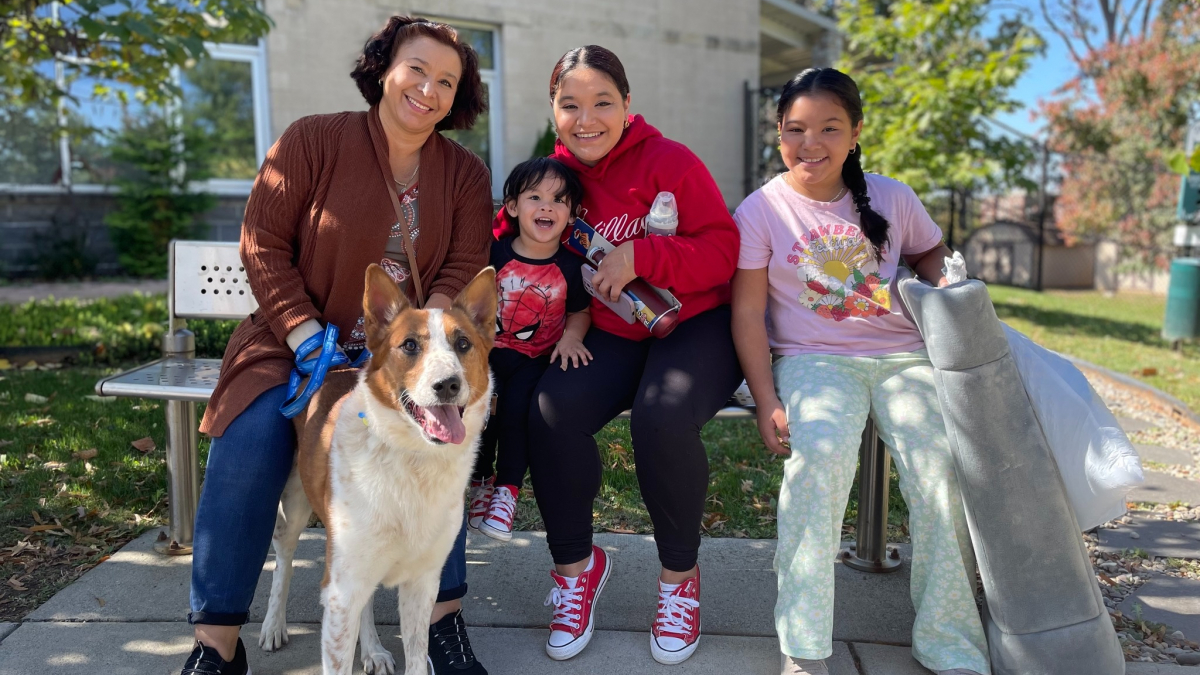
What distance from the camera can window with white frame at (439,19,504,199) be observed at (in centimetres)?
1255

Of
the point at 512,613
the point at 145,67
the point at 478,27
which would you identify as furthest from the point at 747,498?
the point at 478,27

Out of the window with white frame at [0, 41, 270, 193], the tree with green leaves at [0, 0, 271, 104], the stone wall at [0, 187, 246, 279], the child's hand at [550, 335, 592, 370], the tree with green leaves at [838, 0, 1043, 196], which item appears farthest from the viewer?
the window with white frame at [0, 41, 270, 193]

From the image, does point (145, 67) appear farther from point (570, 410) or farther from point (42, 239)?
point (42, 239)

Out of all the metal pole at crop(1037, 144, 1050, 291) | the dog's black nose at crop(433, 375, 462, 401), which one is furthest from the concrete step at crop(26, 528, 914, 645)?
the metal pole at crop(1037, 144, 1050, 291)

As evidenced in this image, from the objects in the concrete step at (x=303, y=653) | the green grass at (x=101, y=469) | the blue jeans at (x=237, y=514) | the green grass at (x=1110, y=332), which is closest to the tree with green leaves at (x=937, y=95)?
the green grass at (x=1110, y=332)

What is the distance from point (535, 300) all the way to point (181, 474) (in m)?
1.74

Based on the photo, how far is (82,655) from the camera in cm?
283

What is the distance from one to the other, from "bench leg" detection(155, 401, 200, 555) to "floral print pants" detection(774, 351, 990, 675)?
246 centimetres

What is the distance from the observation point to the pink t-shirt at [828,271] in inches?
122

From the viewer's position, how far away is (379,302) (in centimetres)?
262

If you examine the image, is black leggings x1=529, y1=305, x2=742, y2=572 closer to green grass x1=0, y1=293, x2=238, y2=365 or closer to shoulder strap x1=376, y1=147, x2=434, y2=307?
shoulder strap x1=376, y1=147, x2=434, y2=307

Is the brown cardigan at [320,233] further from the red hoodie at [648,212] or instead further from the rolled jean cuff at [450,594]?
the rolled jean cuff at [450,594]

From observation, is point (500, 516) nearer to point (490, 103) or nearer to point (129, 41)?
point (129, 41)

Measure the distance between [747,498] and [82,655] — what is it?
304cm
